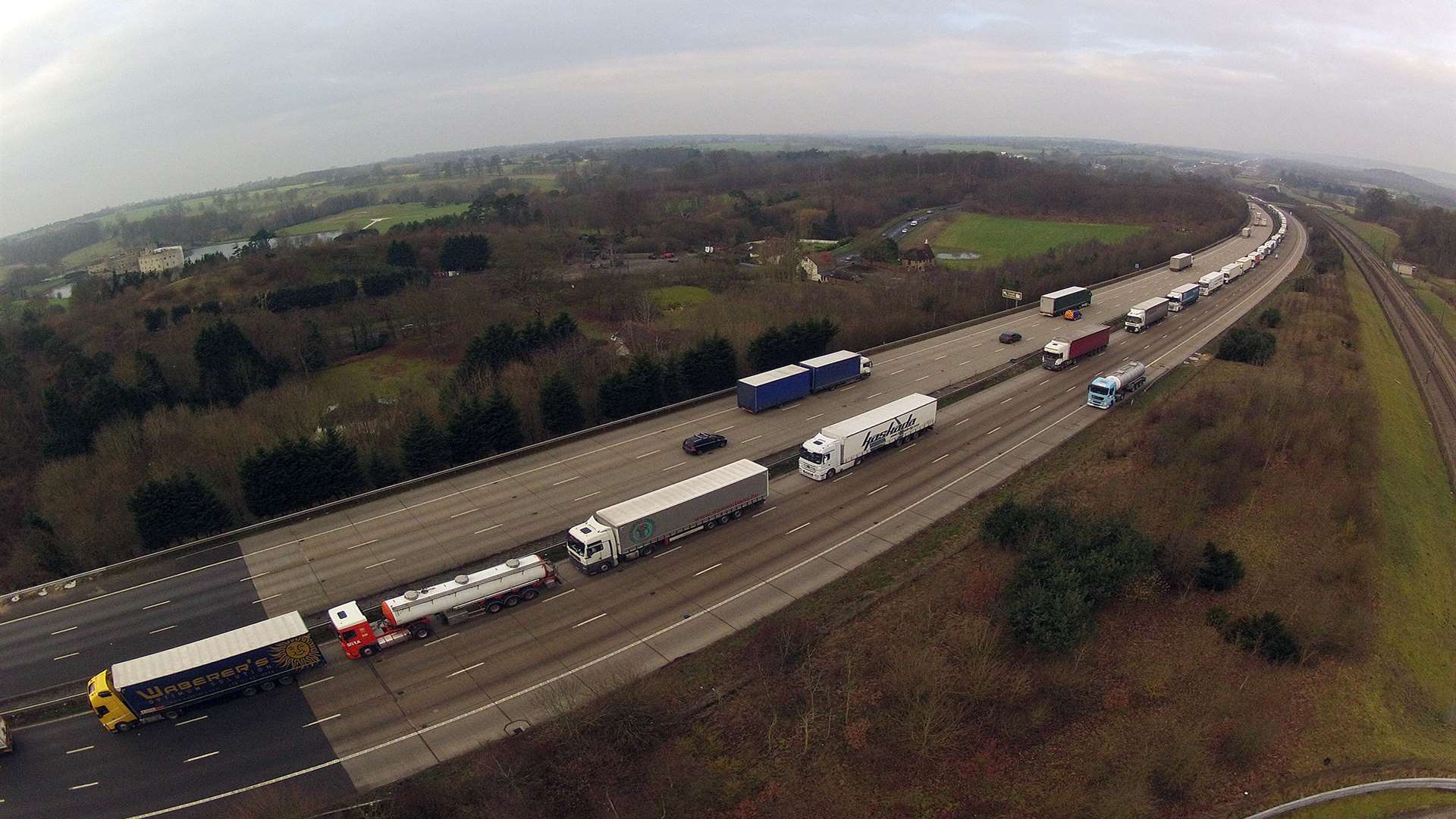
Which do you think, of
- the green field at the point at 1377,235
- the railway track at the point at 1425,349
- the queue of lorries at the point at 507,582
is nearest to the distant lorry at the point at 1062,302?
the queue of lorries at the point at 507,582

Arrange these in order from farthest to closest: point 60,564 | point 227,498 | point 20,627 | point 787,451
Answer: point 787,451 → point 227,498 → point 60,564 → point 20,627

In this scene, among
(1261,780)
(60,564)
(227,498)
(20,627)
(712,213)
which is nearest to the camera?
Result: (1261,780)

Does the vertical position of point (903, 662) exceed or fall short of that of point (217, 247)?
it falls short

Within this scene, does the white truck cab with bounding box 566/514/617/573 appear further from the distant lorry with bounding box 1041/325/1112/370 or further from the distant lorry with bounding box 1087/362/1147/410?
the distant lorry with bounding box 1041/325/1112/370

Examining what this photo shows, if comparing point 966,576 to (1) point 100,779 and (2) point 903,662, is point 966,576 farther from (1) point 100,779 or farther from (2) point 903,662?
(1) point 100,779

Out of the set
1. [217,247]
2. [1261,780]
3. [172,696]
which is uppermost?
[217,247]

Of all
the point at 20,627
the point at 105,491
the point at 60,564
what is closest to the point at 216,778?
the point at 20,627

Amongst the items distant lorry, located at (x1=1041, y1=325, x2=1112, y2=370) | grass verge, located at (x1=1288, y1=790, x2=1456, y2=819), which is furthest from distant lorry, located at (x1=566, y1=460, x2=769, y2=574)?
distant lorry, located at (x1=1041, y1=325, x2=1112, y2=370)
